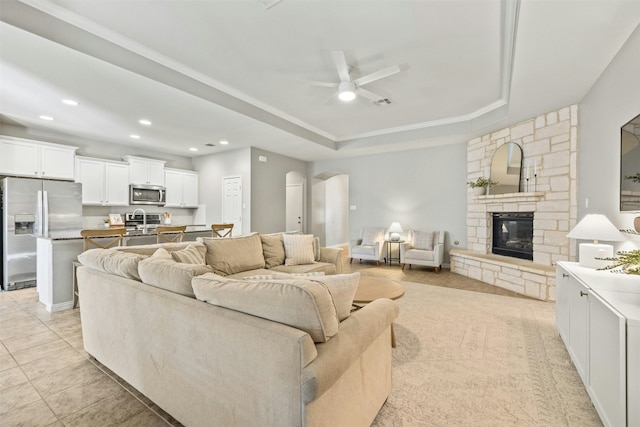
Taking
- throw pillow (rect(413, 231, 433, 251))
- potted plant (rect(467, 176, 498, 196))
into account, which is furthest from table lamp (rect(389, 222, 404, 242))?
potted plant (rect(467, 176, 498, 196))

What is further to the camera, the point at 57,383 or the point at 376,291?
the point at 376,291

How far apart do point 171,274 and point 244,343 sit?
0.68 metres

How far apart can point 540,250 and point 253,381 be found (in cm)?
477

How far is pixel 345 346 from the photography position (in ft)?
3.98

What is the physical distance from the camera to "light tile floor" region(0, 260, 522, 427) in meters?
1.68

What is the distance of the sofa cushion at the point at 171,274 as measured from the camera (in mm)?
1543

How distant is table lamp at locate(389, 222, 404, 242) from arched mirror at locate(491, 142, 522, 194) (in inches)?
74.5

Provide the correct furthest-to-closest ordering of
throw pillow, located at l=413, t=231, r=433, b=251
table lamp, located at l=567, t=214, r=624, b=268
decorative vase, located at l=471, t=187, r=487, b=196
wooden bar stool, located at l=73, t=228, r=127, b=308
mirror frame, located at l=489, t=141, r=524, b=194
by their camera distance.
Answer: throw pillow, located at l=413, t=231, r=433, b=251 → decorative vase, located at l=471, t=187, r=487, b=196 → mirror frame, located at l=489, t=141, r=524, b=194 → wooden bar stool, located at l=73, t=228, r=127, b=308 → table lamp, located at l=567, t=214, r=624, b=268

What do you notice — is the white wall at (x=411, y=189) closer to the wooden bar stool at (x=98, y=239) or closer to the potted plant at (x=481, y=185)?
the potted plant at (x=481, y=185)

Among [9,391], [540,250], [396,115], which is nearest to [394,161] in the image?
[396,115]

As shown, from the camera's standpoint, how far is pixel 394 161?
21.9 feet

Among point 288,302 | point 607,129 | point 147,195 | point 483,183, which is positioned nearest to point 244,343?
point 288,302

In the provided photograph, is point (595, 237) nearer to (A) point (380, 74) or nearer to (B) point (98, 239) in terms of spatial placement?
(A) point (380, 74)

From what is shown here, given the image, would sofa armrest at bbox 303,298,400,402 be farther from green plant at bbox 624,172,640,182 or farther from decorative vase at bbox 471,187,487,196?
decorative vase at bbox 471,187,487,196
